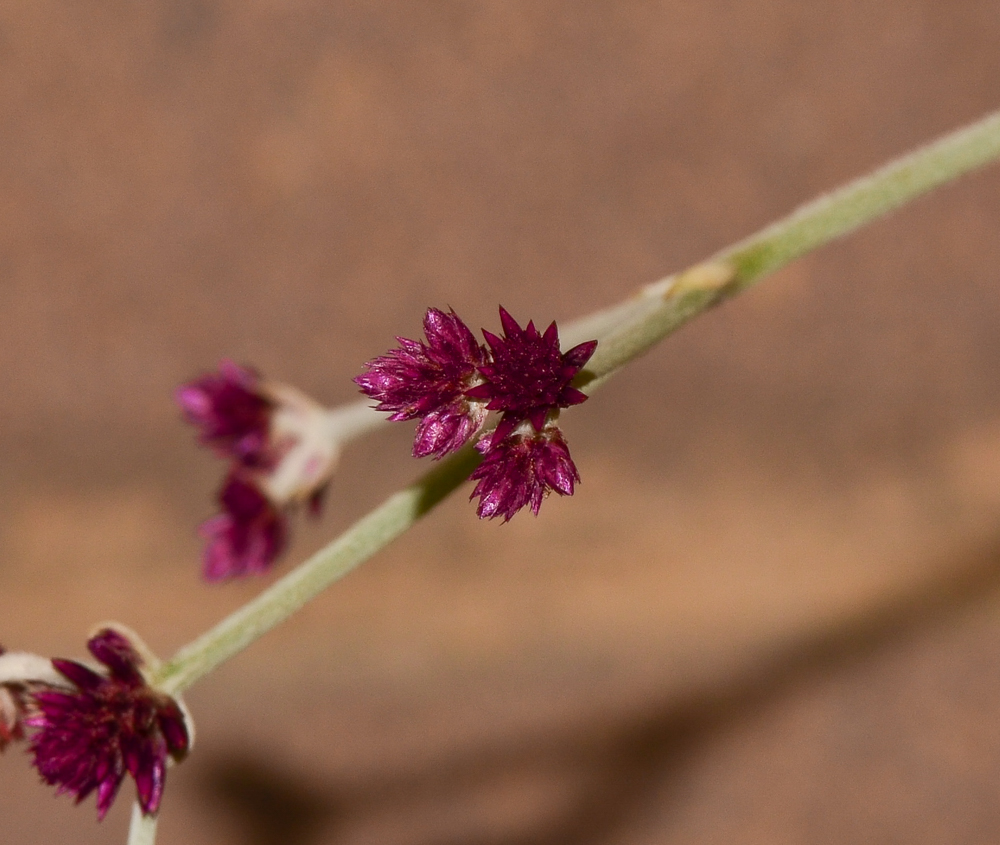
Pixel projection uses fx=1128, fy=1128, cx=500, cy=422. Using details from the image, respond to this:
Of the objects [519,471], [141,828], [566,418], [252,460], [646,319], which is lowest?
[141,828]

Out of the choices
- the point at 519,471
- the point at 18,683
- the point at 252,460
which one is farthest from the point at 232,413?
the point at 519,471

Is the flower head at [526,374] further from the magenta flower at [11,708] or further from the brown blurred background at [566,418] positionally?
the brown blurred background at [566,418]

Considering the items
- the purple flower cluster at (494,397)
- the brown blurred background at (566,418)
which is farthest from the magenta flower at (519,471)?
the brown blurred background at (566,418)

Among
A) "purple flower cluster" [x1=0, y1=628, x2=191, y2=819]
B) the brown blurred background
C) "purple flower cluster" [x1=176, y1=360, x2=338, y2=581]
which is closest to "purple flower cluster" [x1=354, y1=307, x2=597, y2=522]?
"purple flower cluster" [x1=0, y1=628, x2=191, y2=819]

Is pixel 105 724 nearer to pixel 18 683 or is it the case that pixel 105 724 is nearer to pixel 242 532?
pixel 18 683

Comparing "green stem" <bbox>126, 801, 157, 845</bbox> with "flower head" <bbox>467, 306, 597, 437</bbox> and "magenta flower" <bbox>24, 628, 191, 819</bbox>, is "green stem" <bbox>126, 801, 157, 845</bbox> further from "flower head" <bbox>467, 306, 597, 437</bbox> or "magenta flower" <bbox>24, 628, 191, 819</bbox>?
"flower head" <bbox>467, 306, 597, 437</bbox>

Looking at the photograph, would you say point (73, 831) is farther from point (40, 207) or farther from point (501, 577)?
point (40, 207)
